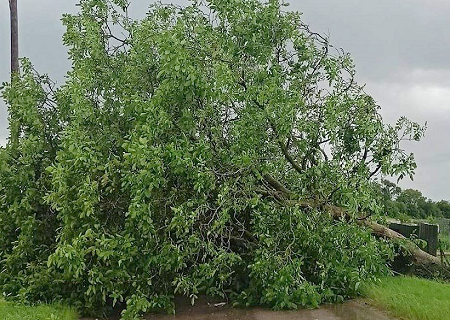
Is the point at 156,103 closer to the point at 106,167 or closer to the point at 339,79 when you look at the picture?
→ the point at 106,167

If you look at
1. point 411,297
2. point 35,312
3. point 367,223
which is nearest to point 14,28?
point 35,312

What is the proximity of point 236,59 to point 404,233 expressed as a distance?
14.0 ft

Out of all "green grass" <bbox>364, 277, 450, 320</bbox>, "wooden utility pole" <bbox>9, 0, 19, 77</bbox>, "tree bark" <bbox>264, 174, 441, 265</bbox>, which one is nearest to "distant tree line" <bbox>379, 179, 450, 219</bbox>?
"tree bark" <bbox>264, 174, 441, 265</bbox>

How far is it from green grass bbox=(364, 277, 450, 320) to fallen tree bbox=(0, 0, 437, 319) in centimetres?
30

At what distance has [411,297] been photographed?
737 centimetres

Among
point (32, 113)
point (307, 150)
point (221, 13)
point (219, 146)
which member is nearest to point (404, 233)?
point (307, 150)

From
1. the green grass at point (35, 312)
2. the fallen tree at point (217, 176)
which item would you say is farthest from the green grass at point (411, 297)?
the green grass at point (35, 312)

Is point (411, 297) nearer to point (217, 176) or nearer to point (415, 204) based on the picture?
point (217, 176)

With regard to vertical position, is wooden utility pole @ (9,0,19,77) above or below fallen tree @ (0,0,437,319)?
above

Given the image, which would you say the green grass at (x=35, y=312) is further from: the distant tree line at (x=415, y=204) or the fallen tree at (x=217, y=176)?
the distant tree line at (x=415, y=204)

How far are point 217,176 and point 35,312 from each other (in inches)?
114

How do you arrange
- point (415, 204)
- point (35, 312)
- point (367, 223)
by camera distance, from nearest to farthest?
1. point (35, 312)
2. point (367, 223)
3. point (415, 204)

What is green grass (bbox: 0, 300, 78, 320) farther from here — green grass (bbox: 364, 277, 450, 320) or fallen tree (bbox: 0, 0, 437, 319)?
green grass (bbox: 364, 277, 450, 320)

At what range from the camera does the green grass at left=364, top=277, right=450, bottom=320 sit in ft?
22.0
